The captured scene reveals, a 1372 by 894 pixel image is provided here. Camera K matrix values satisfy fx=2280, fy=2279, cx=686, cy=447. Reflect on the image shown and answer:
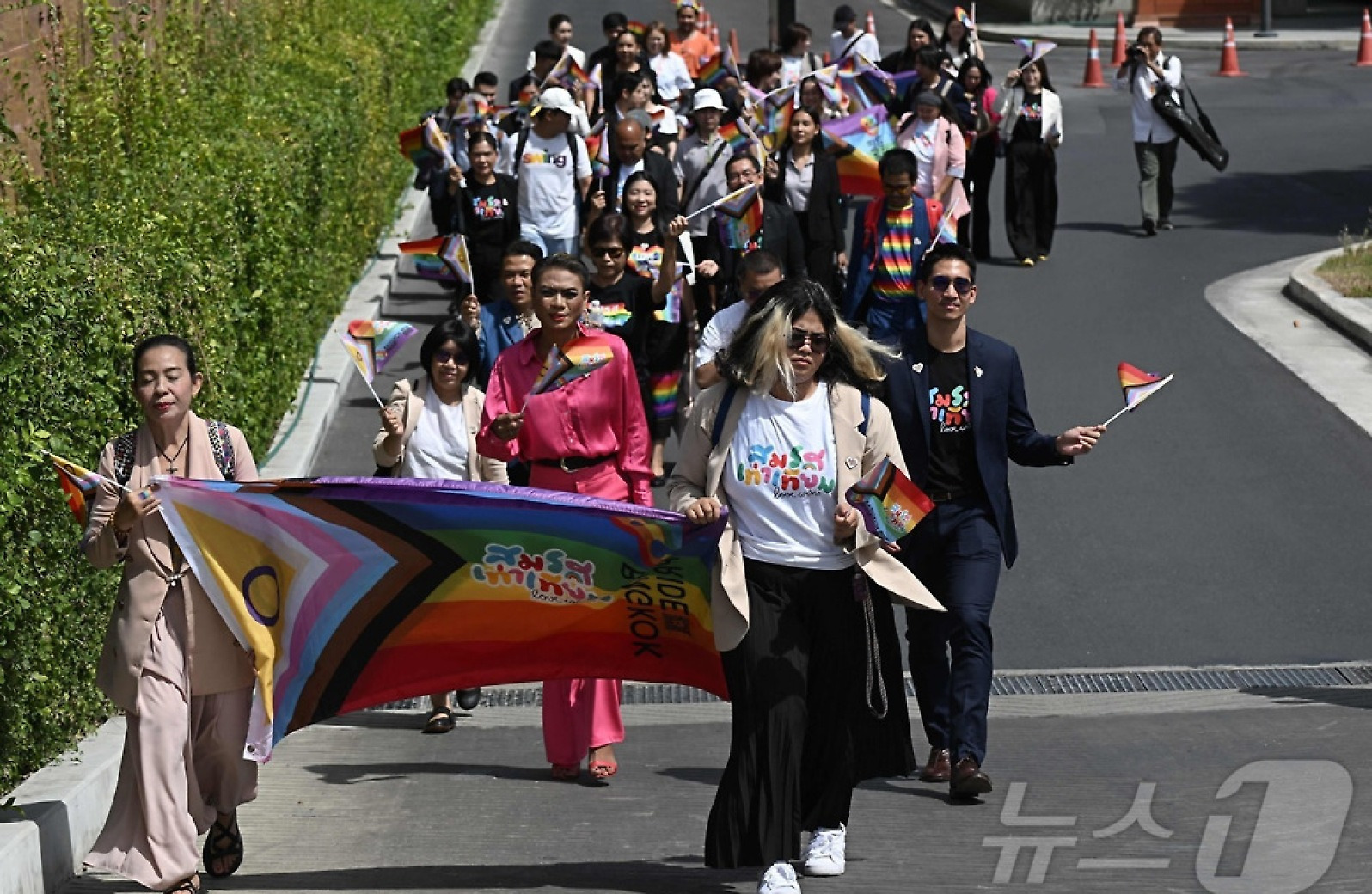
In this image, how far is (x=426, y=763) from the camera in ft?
29.0

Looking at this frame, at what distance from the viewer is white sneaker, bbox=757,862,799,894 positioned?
676 cm

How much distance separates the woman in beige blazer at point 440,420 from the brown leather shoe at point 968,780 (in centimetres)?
224

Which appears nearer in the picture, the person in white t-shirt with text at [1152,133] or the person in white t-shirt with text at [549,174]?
the person in white t-shirt with text at [549,174]

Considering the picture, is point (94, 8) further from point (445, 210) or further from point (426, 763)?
point (426, 763)

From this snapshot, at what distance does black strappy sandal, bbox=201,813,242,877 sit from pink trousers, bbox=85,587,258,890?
0.59 feet

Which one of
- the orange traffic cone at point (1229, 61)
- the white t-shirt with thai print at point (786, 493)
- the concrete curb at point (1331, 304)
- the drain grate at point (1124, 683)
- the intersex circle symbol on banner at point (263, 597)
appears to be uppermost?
the white t-shirt with thai print at point (786, 493)

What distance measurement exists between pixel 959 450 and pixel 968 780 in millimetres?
1172

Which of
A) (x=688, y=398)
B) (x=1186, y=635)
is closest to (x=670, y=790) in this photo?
(x=1186, y=635)

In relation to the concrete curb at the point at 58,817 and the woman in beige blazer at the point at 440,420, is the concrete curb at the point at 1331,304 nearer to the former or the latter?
the woman in beige blazer at the point at 440,420

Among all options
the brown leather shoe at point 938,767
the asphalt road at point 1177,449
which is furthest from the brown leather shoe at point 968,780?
the asphalt road at point 1177,449

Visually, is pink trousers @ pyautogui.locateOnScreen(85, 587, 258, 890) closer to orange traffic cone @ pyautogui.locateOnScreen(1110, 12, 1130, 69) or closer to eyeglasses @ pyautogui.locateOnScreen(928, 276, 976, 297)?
eyeglasses @ pyautogui.locateOnScreen(928, 276, 976, 297)

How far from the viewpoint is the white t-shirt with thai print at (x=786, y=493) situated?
6.93 metres

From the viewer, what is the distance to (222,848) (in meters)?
7.24

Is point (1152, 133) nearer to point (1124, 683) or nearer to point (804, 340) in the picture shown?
point (1124, 683)
